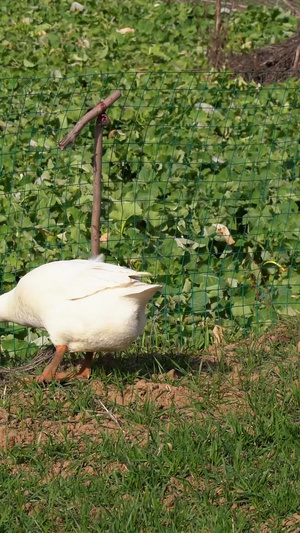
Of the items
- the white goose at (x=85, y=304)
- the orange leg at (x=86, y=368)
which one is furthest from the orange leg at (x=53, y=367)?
the orange leg at (x=86, y=368)

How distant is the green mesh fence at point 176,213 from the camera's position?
539 cm

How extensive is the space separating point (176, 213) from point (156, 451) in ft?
9.18

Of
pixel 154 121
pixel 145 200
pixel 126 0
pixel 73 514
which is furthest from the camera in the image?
pixel 126 0

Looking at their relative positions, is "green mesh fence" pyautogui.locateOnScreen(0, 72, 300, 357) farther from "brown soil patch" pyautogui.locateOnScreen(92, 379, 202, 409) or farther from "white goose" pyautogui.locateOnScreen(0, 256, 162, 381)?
"white goose" pyautogui.locateOnScreen(0, 256, 162, 381)

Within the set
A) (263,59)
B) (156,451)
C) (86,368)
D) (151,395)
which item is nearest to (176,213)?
(86,368)

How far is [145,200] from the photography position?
243 inches

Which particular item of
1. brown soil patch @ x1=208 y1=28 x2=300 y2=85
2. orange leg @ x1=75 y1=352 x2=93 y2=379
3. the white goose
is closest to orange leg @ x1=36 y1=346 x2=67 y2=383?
the white goose

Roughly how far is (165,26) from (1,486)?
31.3 ft

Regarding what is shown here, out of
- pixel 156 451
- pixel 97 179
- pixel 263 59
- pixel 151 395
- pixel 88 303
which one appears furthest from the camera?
pixel 263 59

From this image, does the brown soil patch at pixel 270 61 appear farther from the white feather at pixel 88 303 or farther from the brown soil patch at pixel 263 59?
the white feather at pixel 88 303

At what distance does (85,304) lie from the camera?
4.00 m

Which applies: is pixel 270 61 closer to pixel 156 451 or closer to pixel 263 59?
pixel 263 59

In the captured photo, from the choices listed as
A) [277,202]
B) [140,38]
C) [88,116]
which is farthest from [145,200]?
[140,38]

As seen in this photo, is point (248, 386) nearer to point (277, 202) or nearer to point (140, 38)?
point (277, 202)
